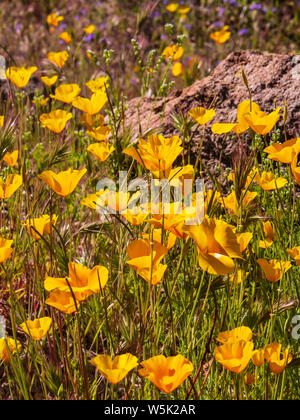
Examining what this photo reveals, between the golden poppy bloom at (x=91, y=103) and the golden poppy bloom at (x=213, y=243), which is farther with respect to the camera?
the golden poppy bloom at (x=91, y=103)

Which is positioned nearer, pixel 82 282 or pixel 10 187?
pixel 82 282

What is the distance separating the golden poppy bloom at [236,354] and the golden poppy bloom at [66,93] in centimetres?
133

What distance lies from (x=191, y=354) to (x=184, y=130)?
0.69 metres

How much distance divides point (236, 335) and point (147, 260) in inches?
9.8

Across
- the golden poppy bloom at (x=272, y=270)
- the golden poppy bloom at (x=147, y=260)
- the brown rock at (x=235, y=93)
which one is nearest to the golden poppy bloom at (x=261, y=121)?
the golden poppy bloom at (x=272, y=270)

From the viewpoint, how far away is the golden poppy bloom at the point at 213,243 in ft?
3.57

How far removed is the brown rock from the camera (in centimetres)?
236

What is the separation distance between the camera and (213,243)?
45.4 inches

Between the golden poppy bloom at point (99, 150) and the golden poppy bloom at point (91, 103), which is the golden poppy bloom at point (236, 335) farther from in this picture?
the golden poppy bloom at point (91, 103)

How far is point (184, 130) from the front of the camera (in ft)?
5.71

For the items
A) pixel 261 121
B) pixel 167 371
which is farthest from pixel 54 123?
pixel 167 371

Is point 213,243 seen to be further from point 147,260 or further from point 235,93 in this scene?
point 235,93

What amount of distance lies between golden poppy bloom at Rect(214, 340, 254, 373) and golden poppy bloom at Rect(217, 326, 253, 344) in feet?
0.05
